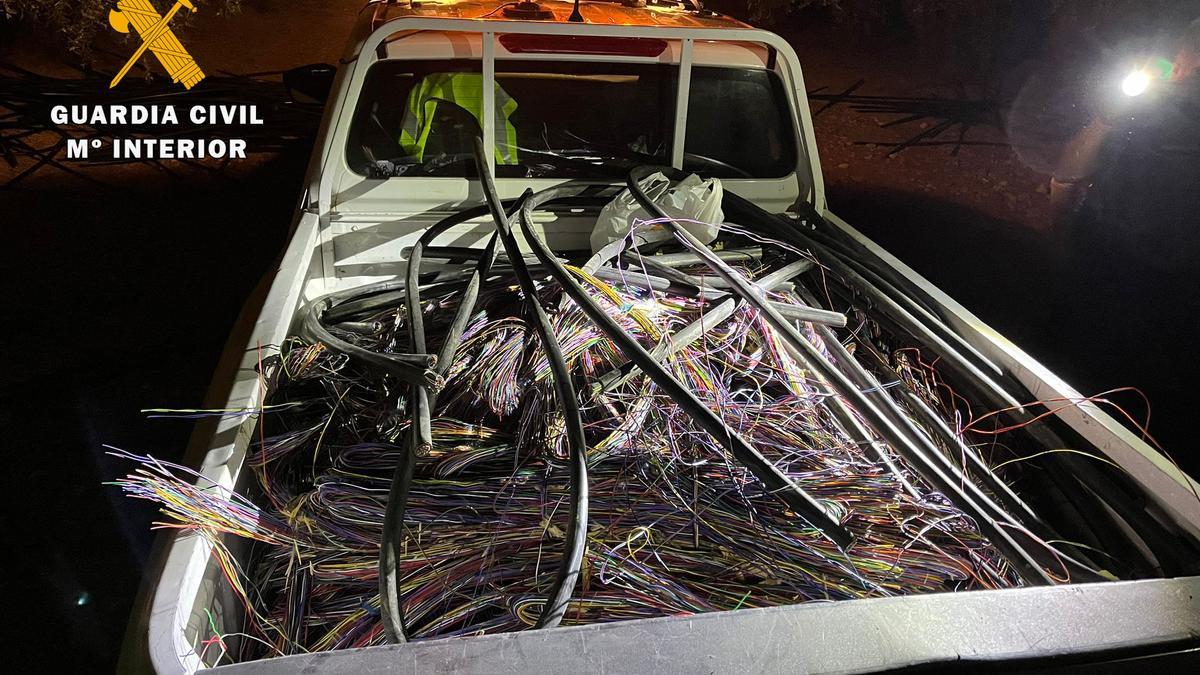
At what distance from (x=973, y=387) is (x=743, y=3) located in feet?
45.8

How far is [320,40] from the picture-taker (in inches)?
471

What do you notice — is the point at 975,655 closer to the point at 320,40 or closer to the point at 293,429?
the point at 293,429

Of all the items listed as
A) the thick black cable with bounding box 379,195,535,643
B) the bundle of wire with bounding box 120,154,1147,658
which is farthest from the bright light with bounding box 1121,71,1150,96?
the thick black cable with bounding box 379,195,535,643

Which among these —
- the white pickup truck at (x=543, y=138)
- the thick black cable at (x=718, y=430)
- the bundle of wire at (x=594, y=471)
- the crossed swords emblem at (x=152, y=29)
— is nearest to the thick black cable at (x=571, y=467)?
the bundle of wire at (x=594, y=471)

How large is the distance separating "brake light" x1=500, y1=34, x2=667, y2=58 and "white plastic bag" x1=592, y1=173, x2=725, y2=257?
0.60 m

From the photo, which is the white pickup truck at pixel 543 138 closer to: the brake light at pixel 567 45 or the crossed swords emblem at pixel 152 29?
the brake light at pixel 567 45

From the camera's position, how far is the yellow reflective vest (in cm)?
306

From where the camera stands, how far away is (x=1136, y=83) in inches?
207

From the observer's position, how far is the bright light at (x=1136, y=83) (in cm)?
523

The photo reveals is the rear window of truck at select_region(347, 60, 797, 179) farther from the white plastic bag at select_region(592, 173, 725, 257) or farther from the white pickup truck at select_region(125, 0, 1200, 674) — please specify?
the white plastic bag at select_region(592, 173, 725, 257)

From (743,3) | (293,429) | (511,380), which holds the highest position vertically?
(743,3)

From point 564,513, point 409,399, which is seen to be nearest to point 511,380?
point 409,399

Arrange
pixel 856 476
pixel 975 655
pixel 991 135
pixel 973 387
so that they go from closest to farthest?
pixel 975 655 < pixel 856 476 < pixel 973 387 < pixel 991 135

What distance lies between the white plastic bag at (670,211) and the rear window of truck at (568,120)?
33cm
